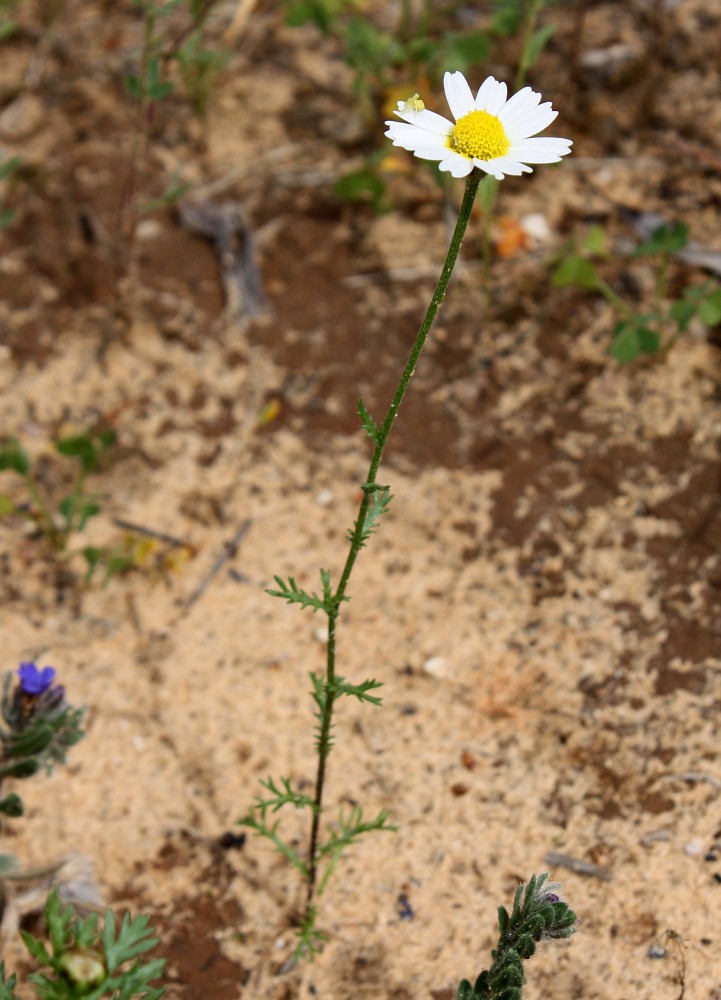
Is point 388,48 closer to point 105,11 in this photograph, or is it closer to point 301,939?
point 105,11

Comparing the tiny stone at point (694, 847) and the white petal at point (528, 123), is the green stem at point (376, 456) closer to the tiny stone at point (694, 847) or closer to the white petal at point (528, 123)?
the white petal at point (528, 123)

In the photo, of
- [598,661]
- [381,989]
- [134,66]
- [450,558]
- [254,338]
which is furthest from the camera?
[134,66]

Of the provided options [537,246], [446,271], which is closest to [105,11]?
[537,246]

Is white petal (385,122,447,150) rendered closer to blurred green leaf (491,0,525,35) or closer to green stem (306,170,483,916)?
green stem (306,170,483,916)

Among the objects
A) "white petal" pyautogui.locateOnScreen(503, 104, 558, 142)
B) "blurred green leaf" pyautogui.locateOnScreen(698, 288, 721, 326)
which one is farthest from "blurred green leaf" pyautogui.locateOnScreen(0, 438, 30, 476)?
"blurred green leaf" pyautogui.locateOnScreen(698, 288, 721, 326)

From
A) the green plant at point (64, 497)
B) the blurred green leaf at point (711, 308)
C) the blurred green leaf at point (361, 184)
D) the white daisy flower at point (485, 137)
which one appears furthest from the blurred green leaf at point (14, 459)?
the blurred green leaf at point (711, 308)

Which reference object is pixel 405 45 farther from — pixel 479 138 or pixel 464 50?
pixel 479 138

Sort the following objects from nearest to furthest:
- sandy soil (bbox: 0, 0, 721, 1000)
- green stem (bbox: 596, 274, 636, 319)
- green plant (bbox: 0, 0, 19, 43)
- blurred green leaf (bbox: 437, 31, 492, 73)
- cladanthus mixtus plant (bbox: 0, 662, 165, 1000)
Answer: cladanthus mixtus plant (bbox: 0, 662, 165, 1000)
sandy soil (bbox: 0, 0, 721, 1000)
green stem (bbox: 596, 274, 636, 319)
blurred green leaf (bbox: 437, 31, 492, 73)
green plant (bbox: 0, 0, 19, 43)

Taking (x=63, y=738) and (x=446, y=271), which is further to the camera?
(x=63, y=738)
